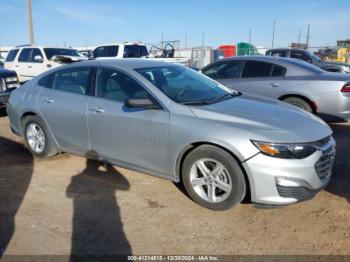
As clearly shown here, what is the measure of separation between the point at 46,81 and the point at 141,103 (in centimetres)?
214

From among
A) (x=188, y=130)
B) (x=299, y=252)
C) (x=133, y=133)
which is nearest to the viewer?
(x=299, y=252)

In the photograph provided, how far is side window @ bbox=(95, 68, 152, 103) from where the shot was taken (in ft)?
14.0

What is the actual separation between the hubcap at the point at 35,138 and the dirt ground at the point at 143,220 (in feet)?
2.48

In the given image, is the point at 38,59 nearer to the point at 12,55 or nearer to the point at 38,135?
the point at 12,55

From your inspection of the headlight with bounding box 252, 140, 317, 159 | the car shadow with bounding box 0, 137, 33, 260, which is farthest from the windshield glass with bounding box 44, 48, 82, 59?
the headlight with bounding box 252, 140, 317, 159

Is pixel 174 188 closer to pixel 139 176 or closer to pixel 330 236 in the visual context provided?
pixel 139 176

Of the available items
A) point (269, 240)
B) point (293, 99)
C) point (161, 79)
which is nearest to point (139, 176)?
point (161, 79)

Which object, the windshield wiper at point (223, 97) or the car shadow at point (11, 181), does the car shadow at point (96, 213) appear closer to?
the car shadow at point (11, 181)

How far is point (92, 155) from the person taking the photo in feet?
15.5

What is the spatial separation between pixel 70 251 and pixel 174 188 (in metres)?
1.61

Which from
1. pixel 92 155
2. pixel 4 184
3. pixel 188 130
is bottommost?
pixel 4 184

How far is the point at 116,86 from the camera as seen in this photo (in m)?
4.48

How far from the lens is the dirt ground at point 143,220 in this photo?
124 inches

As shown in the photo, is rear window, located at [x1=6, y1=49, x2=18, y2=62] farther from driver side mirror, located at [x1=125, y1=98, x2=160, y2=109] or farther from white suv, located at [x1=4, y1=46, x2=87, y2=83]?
driver side mirror, located at [x1=125, y1=98, x2=160, y2=109]
